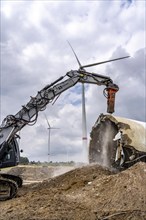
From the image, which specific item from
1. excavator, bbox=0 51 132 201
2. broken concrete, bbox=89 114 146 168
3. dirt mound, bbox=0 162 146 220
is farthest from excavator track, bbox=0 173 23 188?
broken concrete, bbox=89 114 146 168

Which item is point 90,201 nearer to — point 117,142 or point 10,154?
point 10,154

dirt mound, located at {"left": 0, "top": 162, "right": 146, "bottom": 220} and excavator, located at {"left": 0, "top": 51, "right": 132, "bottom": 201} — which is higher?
excavator, located at {"left": 0, "top": 51, "right": 132, "bottom": 201}

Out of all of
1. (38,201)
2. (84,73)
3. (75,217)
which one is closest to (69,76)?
(84,73)

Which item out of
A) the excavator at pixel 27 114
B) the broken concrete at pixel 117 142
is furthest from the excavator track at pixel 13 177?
the broken concrete at pixel 117 142

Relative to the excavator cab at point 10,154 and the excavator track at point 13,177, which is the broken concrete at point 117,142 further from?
the excavator cab at point 10,154

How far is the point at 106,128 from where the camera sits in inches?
701

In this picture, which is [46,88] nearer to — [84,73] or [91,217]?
[84,73]

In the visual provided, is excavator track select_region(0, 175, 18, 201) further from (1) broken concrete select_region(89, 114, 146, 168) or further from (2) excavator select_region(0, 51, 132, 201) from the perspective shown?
(1) broken concrete select_region(89, 114, 146, 168)

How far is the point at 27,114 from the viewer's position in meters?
15.4

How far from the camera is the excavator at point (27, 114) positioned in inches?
554

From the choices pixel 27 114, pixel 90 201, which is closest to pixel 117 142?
pixel 27 114

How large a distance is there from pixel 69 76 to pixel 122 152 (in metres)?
3.59

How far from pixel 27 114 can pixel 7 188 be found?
2.86 m

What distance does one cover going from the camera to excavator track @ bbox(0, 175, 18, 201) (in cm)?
1382
